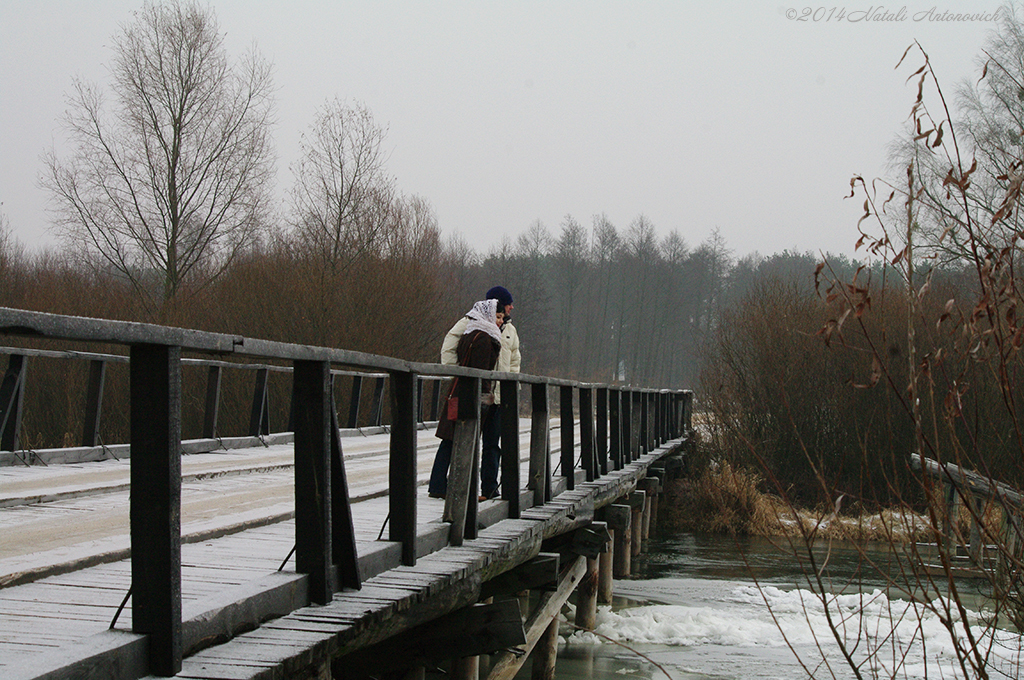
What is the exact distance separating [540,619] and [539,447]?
61.1 inches

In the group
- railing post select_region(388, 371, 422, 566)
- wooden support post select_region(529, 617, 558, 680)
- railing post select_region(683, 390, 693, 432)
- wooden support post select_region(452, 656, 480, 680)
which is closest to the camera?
railing post select_region(388, 371, 422, 566)

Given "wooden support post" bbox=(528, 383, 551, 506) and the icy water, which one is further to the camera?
the icy water

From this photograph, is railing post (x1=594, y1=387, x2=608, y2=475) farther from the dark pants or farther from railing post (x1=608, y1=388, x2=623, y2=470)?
the dark pants

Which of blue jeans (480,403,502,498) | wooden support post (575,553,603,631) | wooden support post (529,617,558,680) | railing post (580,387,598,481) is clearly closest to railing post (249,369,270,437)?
wooden support post (575,553,603,631)

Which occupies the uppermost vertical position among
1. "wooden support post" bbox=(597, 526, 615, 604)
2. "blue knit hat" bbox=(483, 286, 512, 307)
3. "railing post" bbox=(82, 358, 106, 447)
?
"blue knit hat" bbox=(483, 286, 512, 307)

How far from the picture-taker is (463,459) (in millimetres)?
6211

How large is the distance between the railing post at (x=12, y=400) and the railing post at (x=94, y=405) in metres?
1.01

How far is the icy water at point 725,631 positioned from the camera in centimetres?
1085

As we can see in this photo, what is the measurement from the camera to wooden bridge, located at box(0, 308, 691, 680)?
3318mm

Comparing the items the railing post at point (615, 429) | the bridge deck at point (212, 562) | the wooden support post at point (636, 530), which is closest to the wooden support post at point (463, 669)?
the bridge deck at point (212, 562)

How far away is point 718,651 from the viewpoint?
11.9 m

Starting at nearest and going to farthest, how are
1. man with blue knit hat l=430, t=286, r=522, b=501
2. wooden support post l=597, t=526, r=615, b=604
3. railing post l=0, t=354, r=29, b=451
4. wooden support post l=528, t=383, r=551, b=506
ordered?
man with blue knit hat l=430, t=286, r=522, b=501 < wooden support post l=528, t=383, r=551, b=506 < railing post l=0, t=354, r=29, b=451 < wooden support post l=597, t=526, r=615, b=604

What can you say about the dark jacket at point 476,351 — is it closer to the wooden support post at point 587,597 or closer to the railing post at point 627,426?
the wooden support post at point 587,597

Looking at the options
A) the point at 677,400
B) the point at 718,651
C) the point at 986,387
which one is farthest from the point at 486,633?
the point at 677,400
